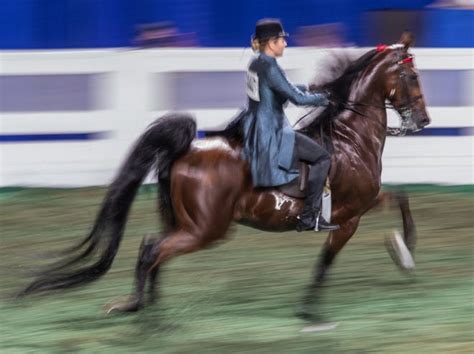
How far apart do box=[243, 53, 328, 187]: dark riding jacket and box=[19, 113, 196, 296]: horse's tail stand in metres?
0.42

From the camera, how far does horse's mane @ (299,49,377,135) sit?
7.88m

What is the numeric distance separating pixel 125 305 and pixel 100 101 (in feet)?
14.2

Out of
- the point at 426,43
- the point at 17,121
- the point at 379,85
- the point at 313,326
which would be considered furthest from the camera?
the point at 426,43

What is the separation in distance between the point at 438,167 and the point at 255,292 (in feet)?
13.5

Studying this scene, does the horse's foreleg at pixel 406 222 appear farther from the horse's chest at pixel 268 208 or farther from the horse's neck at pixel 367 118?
the horse's chest at pixel 268 208

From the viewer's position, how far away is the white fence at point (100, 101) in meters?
11.3

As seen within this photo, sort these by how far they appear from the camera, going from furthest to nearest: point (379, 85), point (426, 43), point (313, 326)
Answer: point (426, 43), point (379, 85), point (313, 326)

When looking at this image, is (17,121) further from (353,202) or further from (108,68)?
(353,202)

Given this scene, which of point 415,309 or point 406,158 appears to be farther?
point 406,158

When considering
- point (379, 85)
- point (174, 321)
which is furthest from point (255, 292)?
point (379, 85)

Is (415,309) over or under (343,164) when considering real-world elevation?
under

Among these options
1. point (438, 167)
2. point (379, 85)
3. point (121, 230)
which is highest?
point (379, 85)

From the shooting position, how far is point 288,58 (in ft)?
37.7

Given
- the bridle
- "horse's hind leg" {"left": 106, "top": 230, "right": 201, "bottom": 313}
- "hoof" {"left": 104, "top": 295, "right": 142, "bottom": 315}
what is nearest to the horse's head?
the bridle
